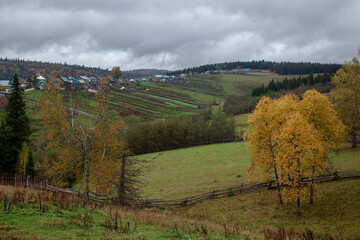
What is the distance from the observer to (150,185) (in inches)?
1613

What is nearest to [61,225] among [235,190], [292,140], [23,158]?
[292,140]

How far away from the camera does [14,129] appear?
126ft

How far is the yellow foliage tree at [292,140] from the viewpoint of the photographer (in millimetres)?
22484

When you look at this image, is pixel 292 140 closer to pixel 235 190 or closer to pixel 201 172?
pixel 235 190

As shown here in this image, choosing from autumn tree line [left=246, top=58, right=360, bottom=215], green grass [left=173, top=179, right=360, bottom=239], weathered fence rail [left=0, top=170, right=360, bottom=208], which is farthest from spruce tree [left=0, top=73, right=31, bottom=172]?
autumn tree line [left=246, top=58, right=360, bottom=215]

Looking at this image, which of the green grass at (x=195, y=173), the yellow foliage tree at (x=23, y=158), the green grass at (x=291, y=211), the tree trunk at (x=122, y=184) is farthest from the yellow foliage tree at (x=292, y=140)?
the yellow foliage tree at (x=23, y=158)

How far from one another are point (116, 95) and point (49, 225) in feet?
535

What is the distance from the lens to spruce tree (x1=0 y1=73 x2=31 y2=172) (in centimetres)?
3797

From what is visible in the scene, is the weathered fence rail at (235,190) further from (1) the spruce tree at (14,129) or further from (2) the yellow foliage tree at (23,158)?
(1) the spruce tree at (14,129)

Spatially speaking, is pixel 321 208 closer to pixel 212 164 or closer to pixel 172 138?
pixel 212 164

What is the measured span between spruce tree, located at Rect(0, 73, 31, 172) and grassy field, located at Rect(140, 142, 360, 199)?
22.5 metres

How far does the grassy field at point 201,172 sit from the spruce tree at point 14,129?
22.5m

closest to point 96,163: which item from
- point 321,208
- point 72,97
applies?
point 72,97

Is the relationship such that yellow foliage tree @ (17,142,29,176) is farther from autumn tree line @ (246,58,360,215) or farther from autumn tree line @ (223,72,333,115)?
autumn tree line @ (223,72,333,115)
